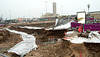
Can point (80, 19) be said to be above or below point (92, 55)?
above

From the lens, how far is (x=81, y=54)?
5.26 meters

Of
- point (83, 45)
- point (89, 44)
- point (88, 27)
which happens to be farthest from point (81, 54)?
point (88, 27)

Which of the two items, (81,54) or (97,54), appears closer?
(81,54)

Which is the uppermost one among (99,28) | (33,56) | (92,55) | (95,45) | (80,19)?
(80,19)

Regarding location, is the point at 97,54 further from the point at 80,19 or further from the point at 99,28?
the point at 80,19

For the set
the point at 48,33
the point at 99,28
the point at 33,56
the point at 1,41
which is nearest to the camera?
the point at 33,56

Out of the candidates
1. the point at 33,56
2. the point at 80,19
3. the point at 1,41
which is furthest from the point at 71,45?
the point at 1,41

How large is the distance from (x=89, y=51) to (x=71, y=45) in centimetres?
122

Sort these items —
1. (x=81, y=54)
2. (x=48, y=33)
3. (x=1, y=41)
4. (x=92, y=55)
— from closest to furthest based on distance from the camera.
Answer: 1. (x=81, y=54)
2. (x=92, y=55)
3. (x=1, y=41)
4. (x=48, y=33)

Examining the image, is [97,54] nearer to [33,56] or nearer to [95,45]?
[95,45]

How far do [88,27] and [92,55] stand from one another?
5.31 m

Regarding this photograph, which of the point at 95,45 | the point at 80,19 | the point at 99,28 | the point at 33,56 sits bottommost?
the point at 33,56

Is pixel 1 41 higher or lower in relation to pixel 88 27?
lower

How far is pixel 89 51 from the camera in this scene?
5766 millimetres
